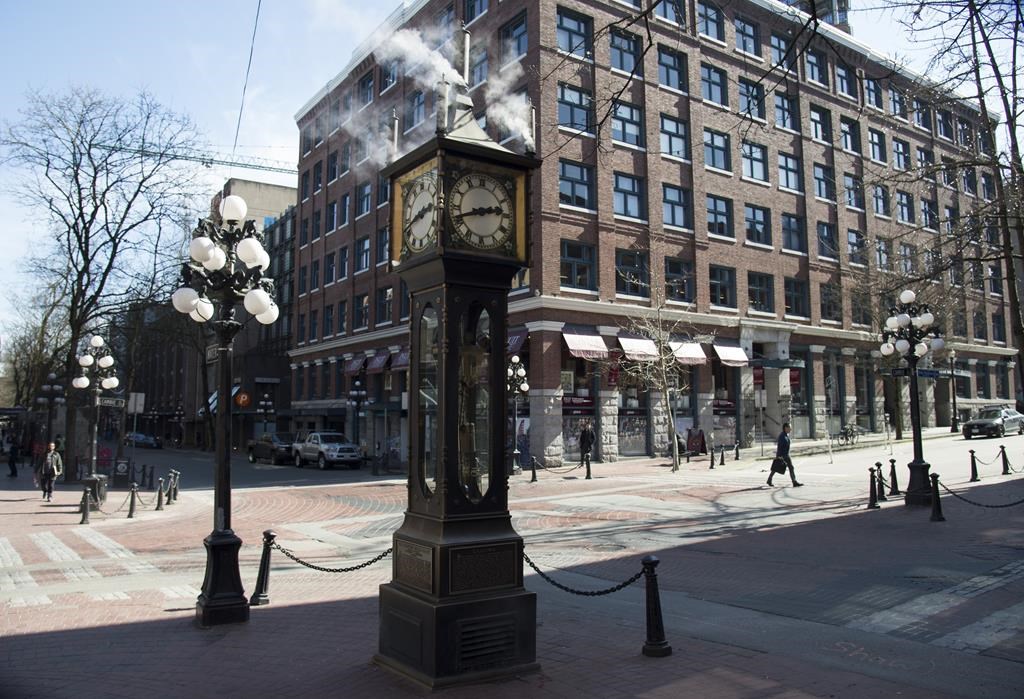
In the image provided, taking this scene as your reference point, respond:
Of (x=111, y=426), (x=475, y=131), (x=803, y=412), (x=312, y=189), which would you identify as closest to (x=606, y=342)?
(x=803, y=412)

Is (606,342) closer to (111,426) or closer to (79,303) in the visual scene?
(79,303)

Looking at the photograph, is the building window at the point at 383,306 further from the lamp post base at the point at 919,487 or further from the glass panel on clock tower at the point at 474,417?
the glass panel on clock tower at the point at 474,417

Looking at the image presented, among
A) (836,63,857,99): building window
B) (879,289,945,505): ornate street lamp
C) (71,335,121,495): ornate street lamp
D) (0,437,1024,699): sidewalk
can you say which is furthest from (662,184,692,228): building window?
(71,335,121,495): ornate street lamp

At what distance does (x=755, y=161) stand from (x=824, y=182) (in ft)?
18.5

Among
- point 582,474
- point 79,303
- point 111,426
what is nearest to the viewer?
point 582,474

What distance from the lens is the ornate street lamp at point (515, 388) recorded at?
83.8ft

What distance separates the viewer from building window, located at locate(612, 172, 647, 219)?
105 feet

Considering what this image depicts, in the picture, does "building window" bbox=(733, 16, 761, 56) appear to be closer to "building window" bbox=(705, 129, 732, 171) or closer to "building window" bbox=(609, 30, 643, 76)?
"building window" bbox=(705, 129, 732, 171)

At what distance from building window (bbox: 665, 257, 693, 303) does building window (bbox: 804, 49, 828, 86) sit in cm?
1400

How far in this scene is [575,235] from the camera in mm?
30641

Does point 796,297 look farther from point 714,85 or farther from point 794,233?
point 714,85

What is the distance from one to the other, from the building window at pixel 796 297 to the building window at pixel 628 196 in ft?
33.6

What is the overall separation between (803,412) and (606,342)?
13629 millimetres

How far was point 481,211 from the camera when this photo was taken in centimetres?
619
